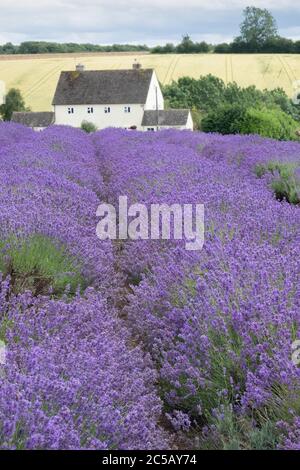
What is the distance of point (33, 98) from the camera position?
168ft

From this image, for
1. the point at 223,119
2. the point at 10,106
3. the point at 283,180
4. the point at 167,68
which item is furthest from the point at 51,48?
the point at 283,180

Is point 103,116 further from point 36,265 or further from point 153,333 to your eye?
point 153,333

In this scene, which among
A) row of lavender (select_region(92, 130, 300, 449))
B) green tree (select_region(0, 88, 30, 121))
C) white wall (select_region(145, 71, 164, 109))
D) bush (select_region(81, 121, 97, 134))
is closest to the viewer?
row of lavender (select_region(92, 130, 300, 449))

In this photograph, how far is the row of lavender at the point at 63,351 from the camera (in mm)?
1991

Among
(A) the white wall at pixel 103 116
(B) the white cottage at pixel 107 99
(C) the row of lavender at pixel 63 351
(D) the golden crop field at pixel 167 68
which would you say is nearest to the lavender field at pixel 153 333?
(C) the row of lavender at pixel 63 351

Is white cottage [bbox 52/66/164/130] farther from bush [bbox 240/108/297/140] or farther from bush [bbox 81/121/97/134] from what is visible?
bush [bbox 240/108/297/140]

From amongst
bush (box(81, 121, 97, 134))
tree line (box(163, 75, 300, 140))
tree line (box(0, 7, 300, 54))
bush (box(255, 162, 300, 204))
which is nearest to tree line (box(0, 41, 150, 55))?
tree line (box(0, 7, 300, 54))

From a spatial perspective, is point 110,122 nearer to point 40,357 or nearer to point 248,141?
point 248,141

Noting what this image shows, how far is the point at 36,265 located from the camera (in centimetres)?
390

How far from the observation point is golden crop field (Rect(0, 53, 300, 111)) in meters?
52.0

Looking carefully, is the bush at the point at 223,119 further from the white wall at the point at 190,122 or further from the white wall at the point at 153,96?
the white wall at the point at 153,96

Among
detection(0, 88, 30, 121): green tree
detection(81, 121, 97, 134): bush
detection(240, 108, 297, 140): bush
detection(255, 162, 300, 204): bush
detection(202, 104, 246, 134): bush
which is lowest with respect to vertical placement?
detection(81, 121, 97, 134): bush
